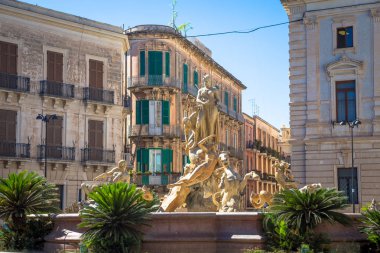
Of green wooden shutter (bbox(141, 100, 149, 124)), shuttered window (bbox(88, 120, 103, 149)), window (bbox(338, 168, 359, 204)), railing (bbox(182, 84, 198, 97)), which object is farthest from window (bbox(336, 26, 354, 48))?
railing (bbox(182, 84, 198, 97))

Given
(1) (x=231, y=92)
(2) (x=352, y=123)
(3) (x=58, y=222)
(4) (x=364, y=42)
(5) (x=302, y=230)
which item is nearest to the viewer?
(5) (x=302, y=230)

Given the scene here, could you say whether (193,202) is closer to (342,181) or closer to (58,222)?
(58,222)

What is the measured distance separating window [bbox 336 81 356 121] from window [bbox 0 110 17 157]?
15.8m

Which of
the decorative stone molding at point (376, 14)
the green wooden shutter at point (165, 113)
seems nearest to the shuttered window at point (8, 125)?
the green wooden shutter at point (165, 113)

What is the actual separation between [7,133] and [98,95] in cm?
616

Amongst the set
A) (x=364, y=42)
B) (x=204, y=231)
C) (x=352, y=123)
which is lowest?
(x=204, y=231)

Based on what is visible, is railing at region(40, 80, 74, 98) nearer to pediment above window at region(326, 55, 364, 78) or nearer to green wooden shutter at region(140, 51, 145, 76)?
green wooden shutter at region(140, 51, 145, 76)

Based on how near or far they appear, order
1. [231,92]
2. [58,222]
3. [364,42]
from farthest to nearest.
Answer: [231,92], [364,42], [58,222]

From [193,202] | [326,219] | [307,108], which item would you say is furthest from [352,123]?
[326,219]

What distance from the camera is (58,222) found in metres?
17.5

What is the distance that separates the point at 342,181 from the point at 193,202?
15.2 meters

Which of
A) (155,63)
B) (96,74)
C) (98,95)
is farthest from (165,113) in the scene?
(98,95)

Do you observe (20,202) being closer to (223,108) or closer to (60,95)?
(60,95)

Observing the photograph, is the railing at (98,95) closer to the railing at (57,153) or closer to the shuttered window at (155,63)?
the railing at (57,153)
